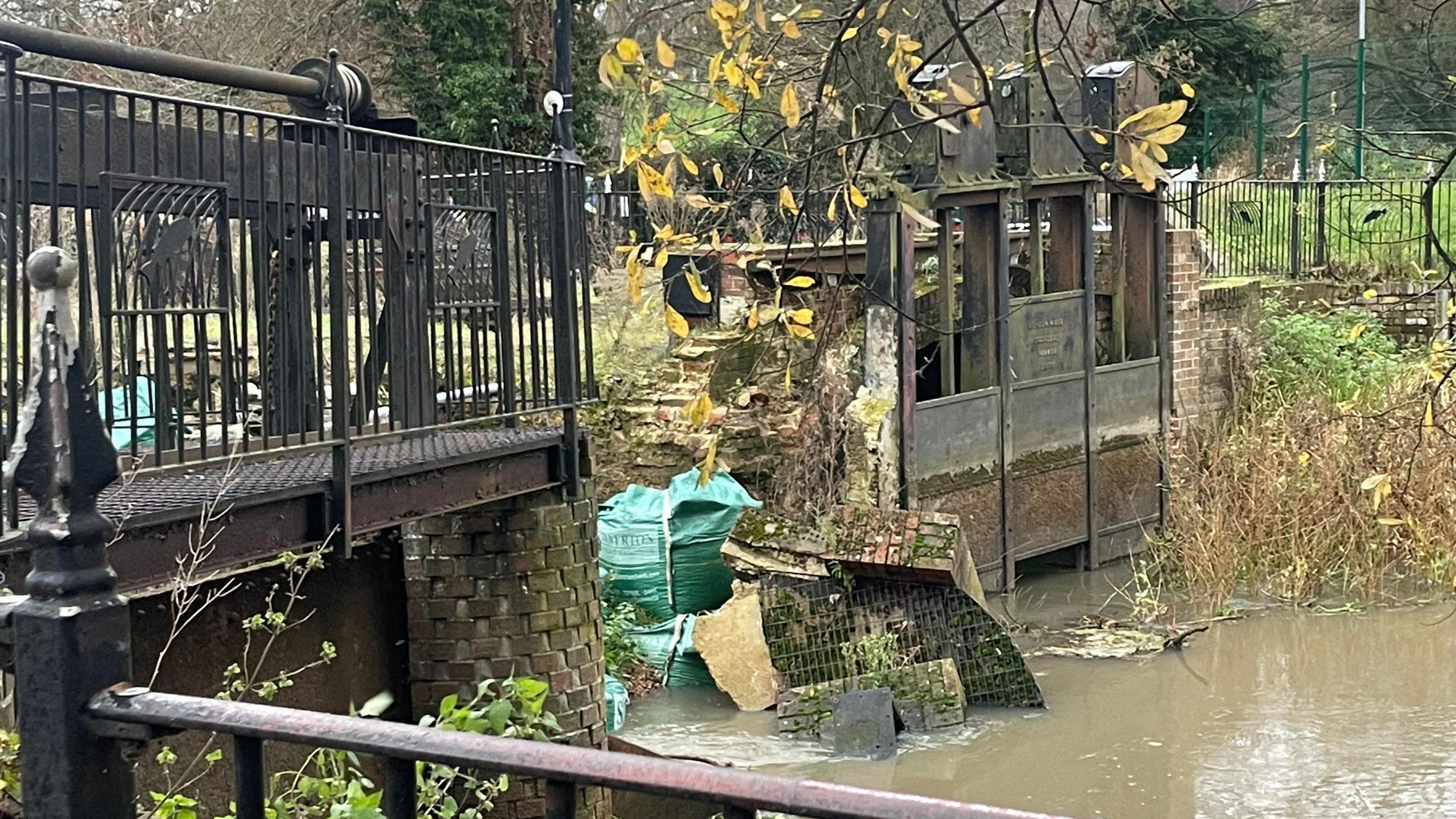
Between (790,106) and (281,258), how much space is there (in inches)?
84.9

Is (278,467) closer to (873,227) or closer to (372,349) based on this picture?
(372,349)

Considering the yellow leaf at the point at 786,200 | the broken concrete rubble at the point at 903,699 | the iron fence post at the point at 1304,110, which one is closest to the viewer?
the yellow leaf at the point at 786,200

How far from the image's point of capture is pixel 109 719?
188 centimetres

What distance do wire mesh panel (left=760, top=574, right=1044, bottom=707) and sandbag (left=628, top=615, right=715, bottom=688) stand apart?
64 centimetres

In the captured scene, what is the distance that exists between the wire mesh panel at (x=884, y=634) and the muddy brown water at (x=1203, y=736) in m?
0.26

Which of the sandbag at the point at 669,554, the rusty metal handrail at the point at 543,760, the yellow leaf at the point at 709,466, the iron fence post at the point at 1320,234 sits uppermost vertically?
the iron fence post at the point at 1320,234

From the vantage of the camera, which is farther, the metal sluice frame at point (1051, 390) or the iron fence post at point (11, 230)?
the metal sluice frame at point (1051, 390)

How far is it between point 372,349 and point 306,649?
1526 mm

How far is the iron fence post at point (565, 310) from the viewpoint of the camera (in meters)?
6.79

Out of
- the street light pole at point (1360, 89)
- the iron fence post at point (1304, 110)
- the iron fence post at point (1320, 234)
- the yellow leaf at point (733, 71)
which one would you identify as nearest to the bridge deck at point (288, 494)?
the yellow leaf at point (733, 71)

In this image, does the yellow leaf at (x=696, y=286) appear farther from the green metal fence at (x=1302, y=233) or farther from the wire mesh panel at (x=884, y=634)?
the green metal fence at (x=1302, y=233)

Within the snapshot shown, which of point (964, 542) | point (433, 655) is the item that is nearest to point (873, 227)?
point (964, 542)

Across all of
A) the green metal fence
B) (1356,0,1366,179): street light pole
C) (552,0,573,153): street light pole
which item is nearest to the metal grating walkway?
(552,0,573,153): street light pole

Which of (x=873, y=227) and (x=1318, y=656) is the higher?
(x=873, y=227)
